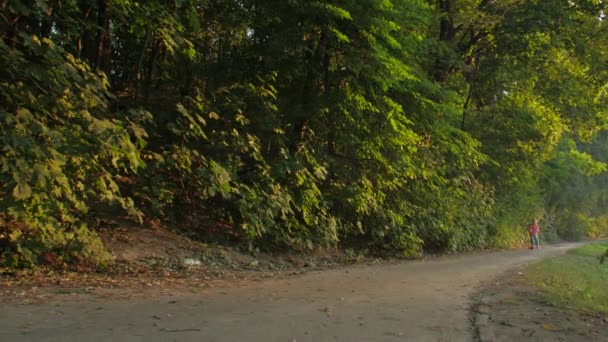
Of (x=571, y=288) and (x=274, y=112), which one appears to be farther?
(x=274, y=112)

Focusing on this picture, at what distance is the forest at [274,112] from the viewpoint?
8516mm

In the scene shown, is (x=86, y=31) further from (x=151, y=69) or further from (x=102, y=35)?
(x=151, y=69)

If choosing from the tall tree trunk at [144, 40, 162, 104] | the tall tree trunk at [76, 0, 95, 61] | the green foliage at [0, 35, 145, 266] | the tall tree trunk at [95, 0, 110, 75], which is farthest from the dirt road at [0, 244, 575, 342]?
the tall tree trunk at [144, 40, 162, 104]

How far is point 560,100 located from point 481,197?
214 inches

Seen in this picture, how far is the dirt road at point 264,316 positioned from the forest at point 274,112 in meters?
2.15

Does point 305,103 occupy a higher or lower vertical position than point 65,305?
higher

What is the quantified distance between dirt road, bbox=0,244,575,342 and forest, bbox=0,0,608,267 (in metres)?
2.15

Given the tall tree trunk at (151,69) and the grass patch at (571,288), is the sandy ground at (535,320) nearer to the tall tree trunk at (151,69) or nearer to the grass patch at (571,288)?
the grass patch at (571,288)

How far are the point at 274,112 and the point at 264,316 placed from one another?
7964 mm

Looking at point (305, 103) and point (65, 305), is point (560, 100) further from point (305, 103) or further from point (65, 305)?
point (65, 305)

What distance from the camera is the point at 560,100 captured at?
22.0 metres

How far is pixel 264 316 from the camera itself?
271 inches

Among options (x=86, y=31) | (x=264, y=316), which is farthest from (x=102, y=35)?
(x=264, y=316)

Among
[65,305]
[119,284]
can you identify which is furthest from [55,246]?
[65,305]
